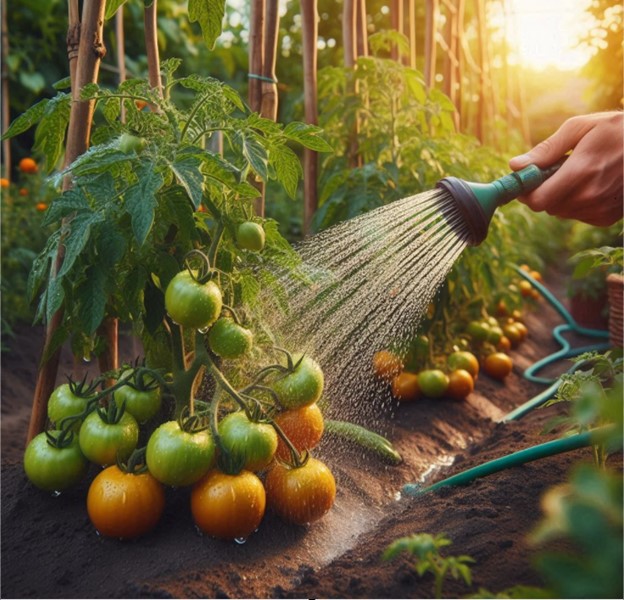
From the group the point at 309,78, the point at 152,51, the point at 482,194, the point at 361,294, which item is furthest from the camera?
the point at 309,78

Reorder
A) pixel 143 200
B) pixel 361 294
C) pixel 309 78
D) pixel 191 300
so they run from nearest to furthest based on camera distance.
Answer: pixel 143 200, pixel 191 300, pixel 361 294, pixel 309 78

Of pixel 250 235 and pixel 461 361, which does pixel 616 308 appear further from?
pixel 250 235

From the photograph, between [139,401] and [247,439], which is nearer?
[247,439]

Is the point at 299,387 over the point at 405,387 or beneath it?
over

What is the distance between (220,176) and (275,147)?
0.20m

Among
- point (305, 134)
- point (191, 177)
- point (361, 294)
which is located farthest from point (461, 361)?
point (191, 177)

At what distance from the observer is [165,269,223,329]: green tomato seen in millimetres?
1639

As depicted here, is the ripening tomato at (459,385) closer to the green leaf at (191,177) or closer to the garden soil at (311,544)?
the garden soil at (311,544)

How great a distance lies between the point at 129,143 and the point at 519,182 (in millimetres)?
948

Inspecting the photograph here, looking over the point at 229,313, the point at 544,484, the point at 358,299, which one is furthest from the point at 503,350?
the point at 229,313

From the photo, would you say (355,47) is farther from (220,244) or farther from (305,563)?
(305,563)

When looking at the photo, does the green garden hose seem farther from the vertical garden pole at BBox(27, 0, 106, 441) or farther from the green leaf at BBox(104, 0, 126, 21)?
the green leaf at BBox(104, 0, 126, 21)

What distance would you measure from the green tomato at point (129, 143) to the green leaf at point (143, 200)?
0.11m

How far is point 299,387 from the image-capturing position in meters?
1.83
